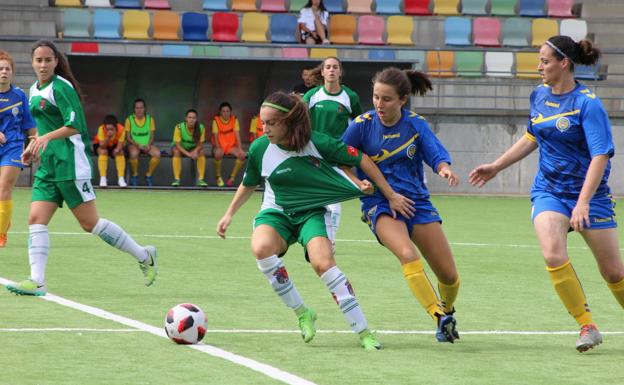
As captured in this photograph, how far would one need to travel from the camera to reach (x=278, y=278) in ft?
24.9

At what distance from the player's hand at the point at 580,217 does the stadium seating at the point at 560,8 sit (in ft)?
75.0

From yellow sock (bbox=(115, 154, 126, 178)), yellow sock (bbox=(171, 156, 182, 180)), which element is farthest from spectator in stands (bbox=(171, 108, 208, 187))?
yellow sock (bbox=(115, 154, 126, 178))

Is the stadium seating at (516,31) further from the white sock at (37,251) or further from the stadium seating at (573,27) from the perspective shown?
the white sock at (37,251)

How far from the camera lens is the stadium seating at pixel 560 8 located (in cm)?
2945

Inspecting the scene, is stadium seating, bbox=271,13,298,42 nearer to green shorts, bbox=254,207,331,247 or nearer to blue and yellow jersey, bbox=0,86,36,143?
blue and yellow jersey, bbox=0,86,36,143

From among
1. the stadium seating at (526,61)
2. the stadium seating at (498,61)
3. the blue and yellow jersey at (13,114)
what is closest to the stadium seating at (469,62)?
the stadium seating at (498,61)

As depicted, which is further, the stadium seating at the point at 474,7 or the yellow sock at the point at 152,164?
the stadium seating at the point at 474,7

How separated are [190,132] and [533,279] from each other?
13.4 metres

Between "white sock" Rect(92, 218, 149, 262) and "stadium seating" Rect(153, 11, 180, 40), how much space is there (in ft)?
57.6

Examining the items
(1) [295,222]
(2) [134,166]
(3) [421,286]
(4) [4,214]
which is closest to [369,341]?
(3) [421,286]

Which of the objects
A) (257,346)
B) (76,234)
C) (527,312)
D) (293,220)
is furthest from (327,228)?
(76,234)

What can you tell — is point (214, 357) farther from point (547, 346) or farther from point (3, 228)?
point (3, 228)

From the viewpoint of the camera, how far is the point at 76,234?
15023mm

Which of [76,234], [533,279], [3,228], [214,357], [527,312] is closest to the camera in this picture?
[214,357]
